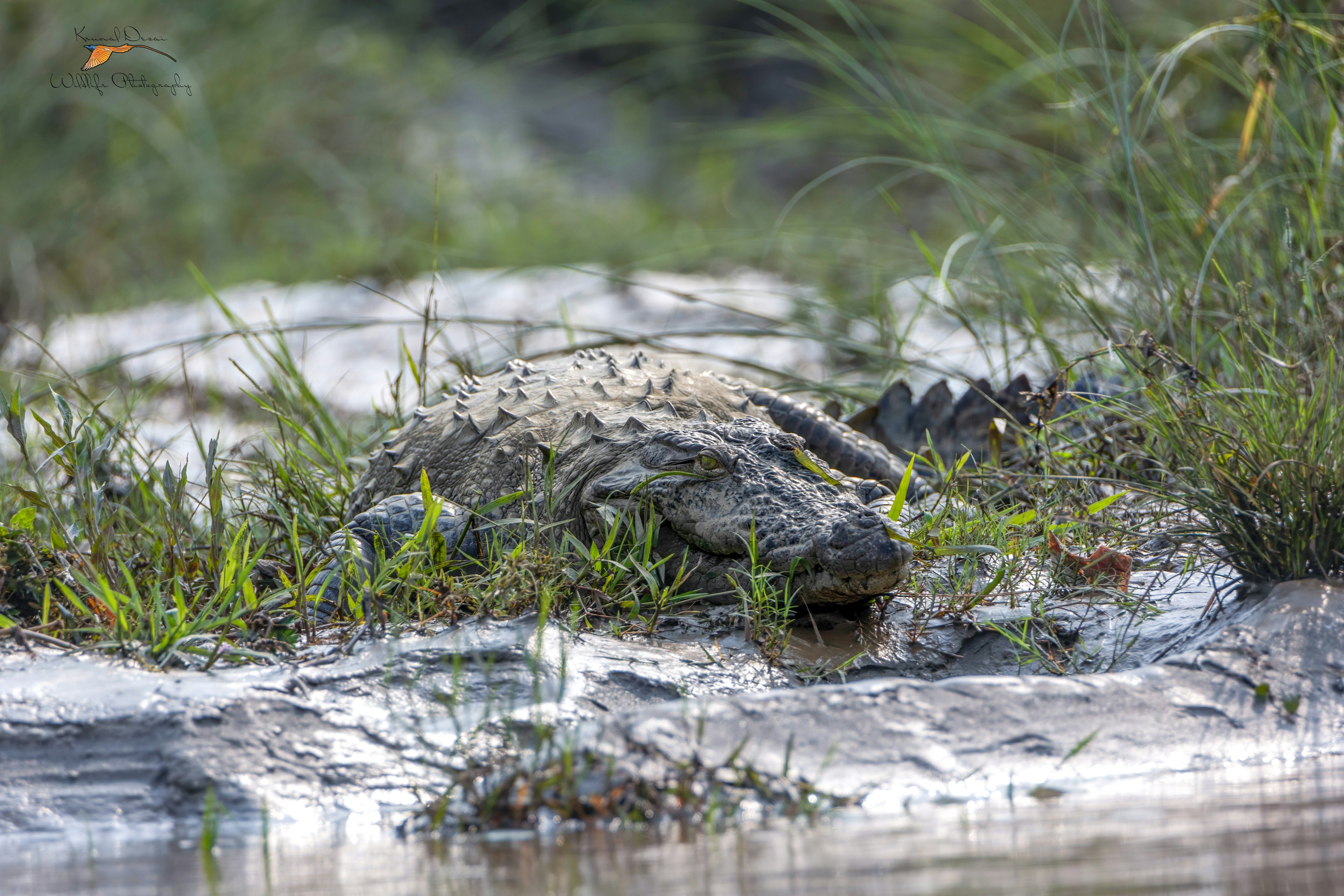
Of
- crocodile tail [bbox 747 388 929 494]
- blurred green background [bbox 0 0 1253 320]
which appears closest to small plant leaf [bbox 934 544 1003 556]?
crocodile tail [bbox 747 388 929 494]

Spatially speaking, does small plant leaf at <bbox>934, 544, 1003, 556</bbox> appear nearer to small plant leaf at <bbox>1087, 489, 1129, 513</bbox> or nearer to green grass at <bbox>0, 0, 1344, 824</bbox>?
green grass at <bbox>0, 0, 1344, 824</bbox>

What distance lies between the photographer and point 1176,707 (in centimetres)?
205

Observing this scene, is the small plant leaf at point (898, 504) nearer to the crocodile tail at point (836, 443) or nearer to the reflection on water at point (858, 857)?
the crocodile tail at point (836, 443)

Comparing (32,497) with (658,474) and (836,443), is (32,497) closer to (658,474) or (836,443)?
(658,474)

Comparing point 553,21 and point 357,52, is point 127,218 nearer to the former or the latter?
point 357,52

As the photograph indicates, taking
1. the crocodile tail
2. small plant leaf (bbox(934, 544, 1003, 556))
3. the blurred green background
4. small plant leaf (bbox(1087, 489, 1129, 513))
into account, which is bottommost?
small plant leaf (bbox(934, 544, 1003, 556))

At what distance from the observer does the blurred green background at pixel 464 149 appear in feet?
18.7

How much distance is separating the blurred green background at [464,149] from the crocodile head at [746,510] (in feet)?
→ 5.59

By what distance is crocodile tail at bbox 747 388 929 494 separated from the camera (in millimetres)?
3783

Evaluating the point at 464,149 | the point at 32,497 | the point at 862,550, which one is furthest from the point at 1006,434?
the point at 464,149

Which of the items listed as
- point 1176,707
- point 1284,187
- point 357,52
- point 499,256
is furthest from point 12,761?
point 357,52

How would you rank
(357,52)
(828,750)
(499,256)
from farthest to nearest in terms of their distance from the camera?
(357,52), (499,256), (828,750)

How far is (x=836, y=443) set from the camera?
3.78 metres

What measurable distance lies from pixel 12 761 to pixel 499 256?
676 centimetres
